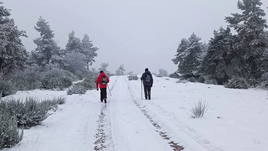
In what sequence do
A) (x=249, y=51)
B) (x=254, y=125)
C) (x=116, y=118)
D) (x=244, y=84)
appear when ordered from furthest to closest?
(x=249, y=51) < (x=244, y=84) < (x=116, y=118) < (x=254, y=125)

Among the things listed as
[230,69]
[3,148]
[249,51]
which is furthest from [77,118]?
[230,69]

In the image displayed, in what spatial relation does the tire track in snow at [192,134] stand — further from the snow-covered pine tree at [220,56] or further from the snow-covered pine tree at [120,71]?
the snow-covered pine tree at [120,71]

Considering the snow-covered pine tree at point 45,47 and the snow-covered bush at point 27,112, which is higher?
the snow-covered pine tree at point 45,47

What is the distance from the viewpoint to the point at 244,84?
1698 cm

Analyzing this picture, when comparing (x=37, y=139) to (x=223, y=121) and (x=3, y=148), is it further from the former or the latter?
(x=223, y=121)

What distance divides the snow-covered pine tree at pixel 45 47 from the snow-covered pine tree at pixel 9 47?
69.0 feet

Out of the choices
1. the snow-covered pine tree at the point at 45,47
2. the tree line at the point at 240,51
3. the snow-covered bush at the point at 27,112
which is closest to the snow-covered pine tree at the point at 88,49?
the snow-covered pine tree at the point at 45,47

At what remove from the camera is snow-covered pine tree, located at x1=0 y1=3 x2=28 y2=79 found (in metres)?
13.0

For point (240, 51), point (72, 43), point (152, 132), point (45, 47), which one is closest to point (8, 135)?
point (152, 132)

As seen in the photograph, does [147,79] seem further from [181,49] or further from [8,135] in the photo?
[181,49]

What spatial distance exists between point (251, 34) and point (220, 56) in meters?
4.68

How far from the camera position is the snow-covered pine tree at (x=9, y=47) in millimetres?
12963

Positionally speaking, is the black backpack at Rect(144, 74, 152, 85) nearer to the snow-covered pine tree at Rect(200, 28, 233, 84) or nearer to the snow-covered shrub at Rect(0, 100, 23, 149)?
the snow-covered shrub at Rect(0, 100, 23, 149)

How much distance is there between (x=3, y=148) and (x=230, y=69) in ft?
85.9
